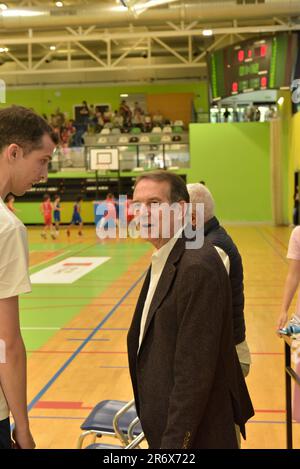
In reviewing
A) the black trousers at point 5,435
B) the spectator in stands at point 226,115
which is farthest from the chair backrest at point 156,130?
the black trousers at point 5,435

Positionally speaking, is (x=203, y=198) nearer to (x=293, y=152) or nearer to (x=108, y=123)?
(x=293, y=152)

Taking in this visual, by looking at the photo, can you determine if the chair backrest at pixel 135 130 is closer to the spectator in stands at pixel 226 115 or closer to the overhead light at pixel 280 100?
the spectator in stands at pixel 226 115

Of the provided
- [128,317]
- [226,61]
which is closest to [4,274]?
[128,317]

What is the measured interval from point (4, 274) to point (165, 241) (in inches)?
23.8

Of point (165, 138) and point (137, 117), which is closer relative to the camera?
point (165, 138)

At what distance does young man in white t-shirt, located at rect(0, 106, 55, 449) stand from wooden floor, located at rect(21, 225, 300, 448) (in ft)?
8.21

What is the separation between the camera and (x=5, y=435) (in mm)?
2045

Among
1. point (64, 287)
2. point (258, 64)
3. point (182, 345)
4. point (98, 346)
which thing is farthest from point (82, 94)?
point (182, 345)

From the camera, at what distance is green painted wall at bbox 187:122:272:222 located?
82.4 ft

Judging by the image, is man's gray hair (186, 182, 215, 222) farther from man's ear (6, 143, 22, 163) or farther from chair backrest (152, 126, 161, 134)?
chair backrest (152, 126, 161, 134)

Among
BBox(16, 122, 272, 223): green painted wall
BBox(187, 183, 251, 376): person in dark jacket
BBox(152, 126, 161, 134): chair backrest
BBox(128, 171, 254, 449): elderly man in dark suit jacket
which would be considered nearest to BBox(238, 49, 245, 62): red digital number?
BBox(16, 122, 272, 223): green painted wall

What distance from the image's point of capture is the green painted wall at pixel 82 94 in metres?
31.3

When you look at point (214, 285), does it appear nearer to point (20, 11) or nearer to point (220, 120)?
point (20, 11)

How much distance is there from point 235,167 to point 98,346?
18.9 meters
